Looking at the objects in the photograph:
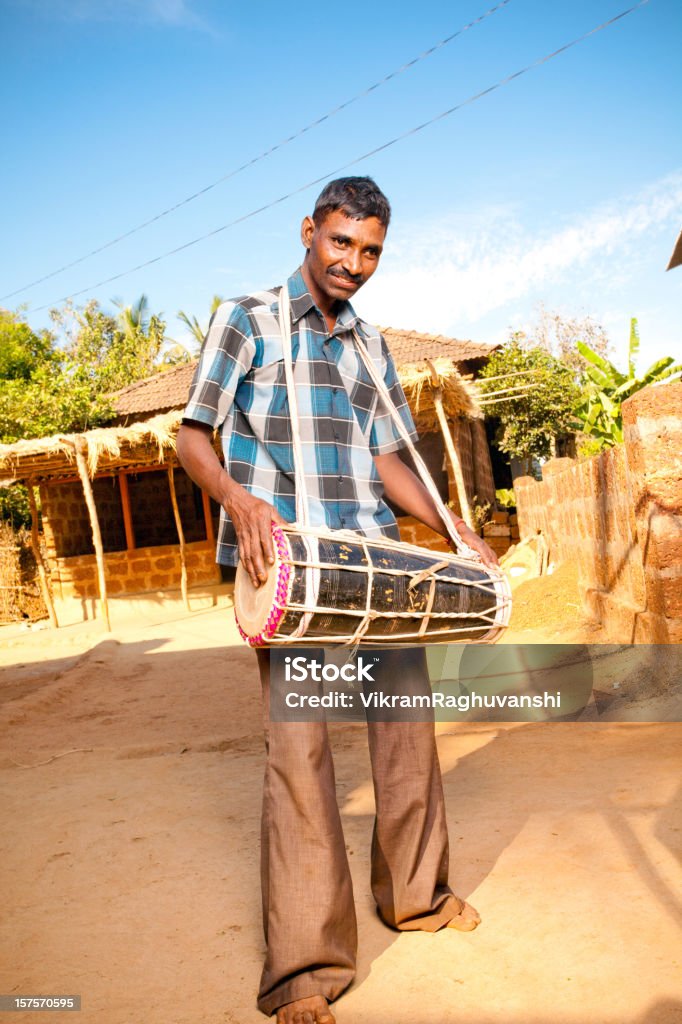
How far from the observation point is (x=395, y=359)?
1416 cm

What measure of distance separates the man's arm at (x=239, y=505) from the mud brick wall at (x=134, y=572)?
36.5ft

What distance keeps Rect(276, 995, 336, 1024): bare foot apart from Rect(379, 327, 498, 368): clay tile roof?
11642 mm

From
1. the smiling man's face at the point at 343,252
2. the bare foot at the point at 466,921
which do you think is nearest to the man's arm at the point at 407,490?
the smiling man's face at the point at 343,252

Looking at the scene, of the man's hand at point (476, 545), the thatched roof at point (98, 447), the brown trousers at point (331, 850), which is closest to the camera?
the brown trousers at point (331, 850)

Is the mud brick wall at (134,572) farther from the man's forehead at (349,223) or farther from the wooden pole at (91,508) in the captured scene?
the man's forehead at (349,223)

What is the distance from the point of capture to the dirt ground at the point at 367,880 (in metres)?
1.69

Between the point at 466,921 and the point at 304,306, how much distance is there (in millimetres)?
1578

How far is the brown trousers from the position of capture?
1709mm

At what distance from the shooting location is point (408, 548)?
6.27 ft

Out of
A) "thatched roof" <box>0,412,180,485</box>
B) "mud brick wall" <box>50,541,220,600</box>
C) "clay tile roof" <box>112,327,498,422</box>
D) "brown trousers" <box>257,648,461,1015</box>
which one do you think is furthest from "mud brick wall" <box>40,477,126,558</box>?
"brown trousers" <box>257,648,461,1015</box>

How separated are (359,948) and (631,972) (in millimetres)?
624

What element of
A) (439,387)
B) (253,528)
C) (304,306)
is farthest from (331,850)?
(439,387)

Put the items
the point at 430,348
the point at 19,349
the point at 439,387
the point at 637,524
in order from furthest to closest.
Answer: the point at 19,349 < the point at 430,348 < the point at 439,387 < the point at 637,524

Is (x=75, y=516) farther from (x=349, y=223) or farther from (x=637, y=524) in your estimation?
(x=349, y=223)
